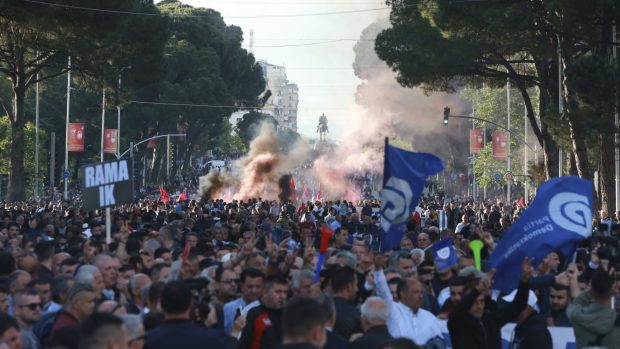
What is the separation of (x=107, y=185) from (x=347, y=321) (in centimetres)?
798

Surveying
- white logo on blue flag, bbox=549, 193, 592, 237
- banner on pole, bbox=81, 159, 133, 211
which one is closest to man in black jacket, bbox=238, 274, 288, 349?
white logo on blue flag, bbox=549, 193, 592, 237

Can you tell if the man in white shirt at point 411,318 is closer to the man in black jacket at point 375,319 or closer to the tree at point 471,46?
the man in black jacket at point 375,319

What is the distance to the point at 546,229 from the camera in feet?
31.0

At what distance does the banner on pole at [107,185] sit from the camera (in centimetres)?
1588

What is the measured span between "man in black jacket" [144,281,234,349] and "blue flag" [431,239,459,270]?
505cm

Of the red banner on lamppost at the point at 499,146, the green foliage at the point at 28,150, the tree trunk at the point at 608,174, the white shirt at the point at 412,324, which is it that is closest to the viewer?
the white shirt at the point at 412,324

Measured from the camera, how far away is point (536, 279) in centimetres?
1044

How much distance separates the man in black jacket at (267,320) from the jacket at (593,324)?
2136 millimetres

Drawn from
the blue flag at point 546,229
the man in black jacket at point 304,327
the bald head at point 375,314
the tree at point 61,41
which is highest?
the tree at point 61,41

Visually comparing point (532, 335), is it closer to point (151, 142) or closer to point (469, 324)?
point (469, 324)

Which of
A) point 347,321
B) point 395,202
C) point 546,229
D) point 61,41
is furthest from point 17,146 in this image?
point 347,321

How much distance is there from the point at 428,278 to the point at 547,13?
25.0 meters

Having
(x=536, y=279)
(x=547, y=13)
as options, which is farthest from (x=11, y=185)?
(x=536, y=279)

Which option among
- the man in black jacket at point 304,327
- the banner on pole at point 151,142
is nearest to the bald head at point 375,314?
the man in black jacket at point 304,327
